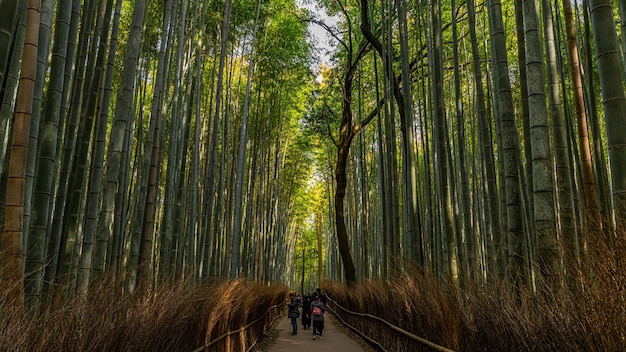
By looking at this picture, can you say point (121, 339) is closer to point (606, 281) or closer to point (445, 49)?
point (606, 281)

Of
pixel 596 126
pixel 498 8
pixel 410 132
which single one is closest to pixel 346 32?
pixel 410 132

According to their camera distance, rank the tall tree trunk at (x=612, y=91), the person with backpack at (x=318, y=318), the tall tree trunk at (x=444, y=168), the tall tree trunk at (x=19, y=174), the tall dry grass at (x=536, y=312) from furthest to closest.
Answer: the person with backpack at (x=318, y=318) < the tall tree trunk at (x=444, y=168) < the tall tree trunk at (x=612, y=91) < the tall tree trunk at (x=19, y=174) < the tall dry grass at (x=536, y=312)

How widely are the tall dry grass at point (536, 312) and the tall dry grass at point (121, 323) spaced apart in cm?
170

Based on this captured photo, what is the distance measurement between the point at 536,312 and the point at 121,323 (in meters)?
1.82

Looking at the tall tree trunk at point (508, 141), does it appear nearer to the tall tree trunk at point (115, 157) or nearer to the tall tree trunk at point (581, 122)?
the tall tree trunk at point (581, 122)

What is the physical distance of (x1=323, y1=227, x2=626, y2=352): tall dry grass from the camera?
4.35 feet

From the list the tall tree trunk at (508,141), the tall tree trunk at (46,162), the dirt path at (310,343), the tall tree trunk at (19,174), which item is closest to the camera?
the tall tree trunk at (19,174)

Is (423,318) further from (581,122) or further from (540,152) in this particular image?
(581,122)

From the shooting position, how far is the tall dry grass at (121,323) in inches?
55.1

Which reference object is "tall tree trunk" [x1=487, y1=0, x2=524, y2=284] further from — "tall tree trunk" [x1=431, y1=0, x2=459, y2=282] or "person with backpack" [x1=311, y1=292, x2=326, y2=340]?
"person with backpack" [x1=311, y1=292, x2=326, y2=340]

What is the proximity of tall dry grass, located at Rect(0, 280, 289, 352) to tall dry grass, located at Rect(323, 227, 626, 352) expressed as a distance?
5.58 feet

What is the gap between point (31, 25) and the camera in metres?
1.82

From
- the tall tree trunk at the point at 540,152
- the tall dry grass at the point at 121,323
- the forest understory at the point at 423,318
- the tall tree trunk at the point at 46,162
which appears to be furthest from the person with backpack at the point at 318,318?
the tall tree trunk at the point at 46,162

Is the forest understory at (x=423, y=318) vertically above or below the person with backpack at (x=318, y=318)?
above
